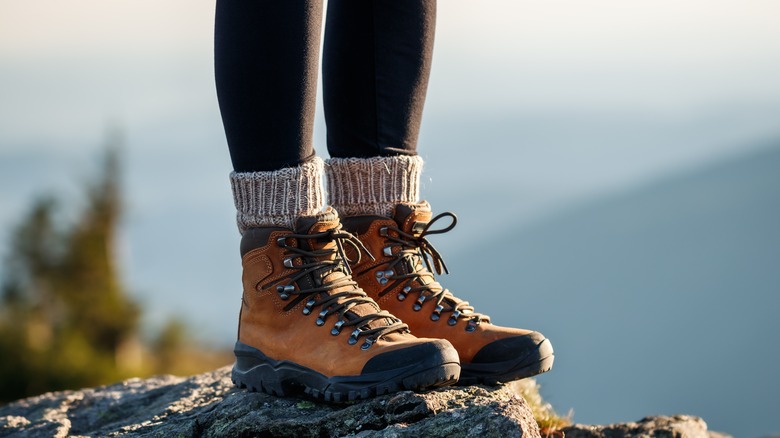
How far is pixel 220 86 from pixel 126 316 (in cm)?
1104

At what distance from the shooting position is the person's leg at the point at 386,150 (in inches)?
85.4

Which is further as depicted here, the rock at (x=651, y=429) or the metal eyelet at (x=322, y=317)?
the rock at (x=651, y=429)

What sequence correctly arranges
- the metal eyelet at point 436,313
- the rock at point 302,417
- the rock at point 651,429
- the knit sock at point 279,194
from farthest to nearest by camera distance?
the rock at point 651,429, the metal eyelet at point 436,313, the knit sock at point 279,194, the rock at point 302,417

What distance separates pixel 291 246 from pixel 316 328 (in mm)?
208

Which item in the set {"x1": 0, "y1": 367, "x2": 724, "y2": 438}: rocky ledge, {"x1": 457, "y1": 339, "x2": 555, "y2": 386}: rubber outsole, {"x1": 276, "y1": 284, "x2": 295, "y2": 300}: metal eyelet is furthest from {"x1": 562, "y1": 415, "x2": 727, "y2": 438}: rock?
{"x1": 276, "y1": 284, "x2": 295, "y2": 300}: metal eyelet

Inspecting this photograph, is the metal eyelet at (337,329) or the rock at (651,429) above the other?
the metal eyelet at (337,329)

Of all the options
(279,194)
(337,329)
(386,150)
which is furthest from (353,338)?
(386,150)

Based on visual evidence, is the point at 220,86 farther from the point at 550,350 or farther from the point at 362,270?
the point at 550,350

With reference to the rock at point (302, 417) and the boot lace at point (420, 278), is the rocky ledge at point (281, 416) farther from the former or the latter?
the boot lace at point (420, 278)

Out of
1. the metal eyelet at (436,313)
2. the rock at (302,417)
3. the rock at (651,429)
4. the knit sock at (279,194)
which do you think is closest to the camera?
the rock at (302,417)

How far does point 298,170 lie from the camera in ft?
6.61

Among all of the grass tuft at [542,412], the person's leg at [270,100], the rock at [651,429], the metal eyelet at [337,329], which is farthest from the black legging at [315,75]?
the rock at [651,429]

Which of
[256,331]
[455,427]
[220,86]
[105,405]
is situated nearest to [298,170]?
[220,86]

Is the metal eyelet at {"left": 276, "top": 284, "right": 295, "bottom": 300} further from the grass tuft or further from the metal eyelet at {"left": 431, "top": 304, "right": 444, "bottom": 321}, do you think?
the grass tuft
